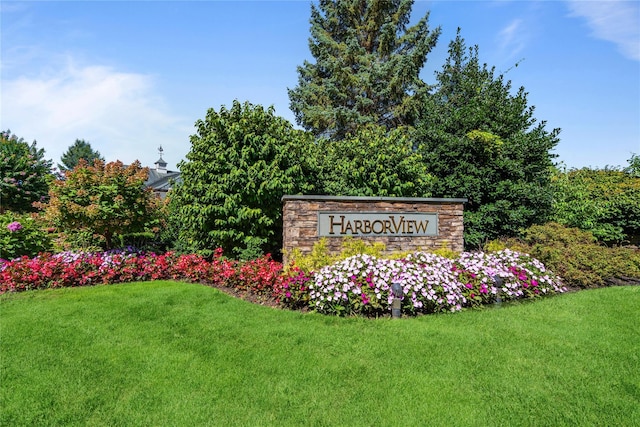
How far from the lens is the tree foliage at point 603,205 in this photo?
8.84 m

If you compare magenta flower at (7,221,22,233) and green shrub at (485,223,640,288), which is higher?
magenta flower at (7,221,22,233)

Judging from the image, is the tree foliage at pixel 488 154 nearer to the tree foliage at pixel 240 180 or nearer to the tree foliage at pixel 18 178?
the tree foliage at pixel 240 180

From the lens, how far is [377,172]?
28.0 feet

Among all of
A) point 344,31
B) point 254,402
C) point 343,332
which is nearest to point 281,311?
point 343,332

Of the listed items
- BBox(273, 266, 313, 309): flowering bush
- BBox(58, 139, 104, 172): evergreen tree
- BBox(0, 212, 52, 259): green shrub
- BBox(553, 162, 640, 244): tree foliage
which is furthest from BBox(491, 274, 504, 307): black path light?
BBox(58, 139, 104, 172): evergreen tree

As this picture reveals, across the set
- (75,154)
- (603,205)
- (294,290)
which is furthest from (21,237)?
(75,154)

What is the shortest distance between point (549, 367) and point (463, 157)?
652 cm

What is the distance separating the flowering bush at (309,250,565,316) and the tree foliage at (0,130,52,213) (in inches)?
565

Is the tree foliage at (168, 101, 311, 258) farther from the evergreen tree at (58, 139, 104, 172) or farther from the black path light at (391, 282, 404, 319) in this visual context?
the evergreen tree at (58, 139, 104, 172)

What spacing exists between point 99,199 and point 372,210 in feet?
17.4

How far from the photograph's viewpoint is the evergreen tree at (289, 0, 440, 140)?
1582cm

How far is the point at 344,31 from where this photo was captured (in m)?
17.6

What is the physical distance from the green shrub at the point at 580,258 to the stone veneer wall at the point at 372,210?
101 centimetres

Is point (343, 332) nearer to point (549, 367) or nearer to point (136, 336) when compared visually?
point (549, 367)
